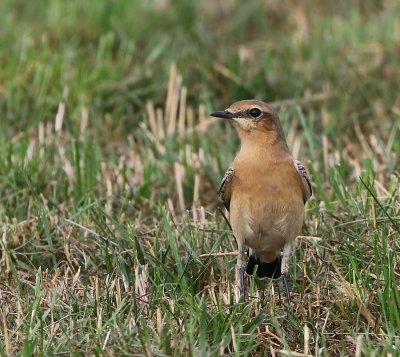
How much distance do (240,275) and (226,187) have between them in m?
0.62

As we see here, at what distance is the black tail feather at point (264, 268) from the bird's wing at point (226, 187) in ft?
1.31

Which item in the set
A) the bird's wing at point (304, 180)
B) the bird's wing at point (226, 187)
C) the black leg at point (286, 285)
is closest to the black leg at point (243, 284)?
the black leg at point (286, 285)

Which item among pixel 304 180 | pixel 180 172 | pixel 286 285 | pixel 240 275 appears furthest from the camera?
pixel 180 172

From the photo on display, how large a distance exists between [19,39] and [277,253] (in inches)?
176

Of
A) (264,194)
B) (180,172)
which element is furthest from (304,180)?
(180,172)

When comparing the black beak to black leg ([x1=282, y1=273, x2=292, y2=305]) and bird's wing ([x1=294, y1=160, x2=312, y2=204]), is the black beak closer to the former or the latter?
bird's wing ([x1=294, y1=160, x2=312, y2=204])

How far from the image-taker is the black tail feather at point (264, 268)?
6609 millimetres

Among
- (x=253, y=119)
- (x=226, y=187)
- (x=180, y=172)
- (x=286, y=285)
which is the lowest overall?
(x=286, y=285)

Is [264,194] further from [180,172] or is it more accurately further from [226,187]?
[180,172]

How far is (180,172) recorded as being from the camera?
314 inches

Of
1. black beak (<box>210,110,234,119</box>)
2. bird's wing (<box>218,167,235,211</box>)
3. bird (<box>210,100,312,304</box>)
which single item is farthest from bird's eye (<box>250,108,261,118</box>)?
bird's wing (<box>218,167,235,211</box>)

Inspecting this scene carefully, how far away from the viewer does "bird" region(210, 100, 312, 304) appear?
635 centimetres

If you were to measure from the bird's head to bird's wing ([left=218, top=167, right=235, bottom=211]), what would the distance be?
26 cm

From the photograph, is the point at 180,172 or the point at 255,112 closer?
the point at 255,112
